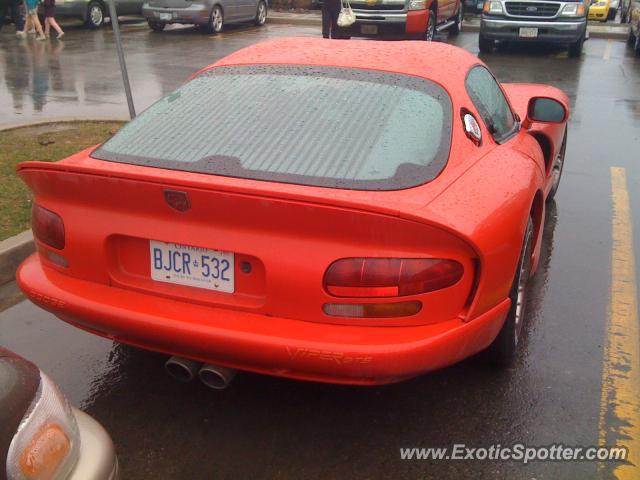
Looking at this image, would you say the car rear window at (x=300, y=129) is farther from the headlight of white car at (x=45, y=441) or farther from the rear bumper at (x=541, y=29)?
the rear bumper at (x=541, y=29)

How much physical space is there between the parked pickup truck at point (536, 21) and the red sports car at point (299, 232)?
1218cm

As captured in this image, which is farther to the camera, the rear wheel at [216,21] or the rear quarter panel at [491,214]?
the rear wheel at [216,21]

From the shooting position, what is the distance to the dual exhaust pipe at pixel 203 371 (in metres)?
2.92

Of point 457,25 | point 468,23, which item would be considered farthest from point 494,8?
point 468,23

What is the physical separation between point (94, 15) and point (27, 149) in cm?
1428

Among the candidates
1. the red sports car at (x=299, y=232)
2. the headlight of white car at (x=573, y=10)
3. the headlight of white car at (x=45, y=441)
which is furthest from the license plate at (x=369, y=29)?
the headlight of white car at (x=45, y=441)

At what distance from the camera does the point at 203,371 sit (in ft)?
9.66

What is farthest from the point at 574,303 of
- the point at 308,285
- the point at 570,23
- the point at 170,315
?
the point at 570,23

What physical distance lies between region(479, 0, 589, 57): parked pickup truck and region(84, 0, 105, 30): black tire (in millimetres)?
10618

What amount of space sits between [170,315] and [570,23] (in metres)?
13.7

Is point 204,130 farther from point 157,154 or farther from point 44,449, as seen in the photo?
point 44,449

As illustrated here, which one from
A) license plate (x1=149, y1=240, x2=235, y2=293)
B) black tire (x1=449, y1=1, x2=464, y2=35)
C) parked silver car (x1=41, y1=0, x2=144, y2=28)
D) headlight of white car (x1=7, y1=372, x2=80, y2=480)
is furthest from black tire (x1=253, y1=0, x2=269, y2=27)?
→ headlight of white car (x1=7, y1=372, x2=80, y2=480)

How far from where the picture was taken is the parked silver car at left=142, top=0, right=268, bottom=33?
1859 cm

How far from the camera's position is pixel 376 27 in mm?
15672
